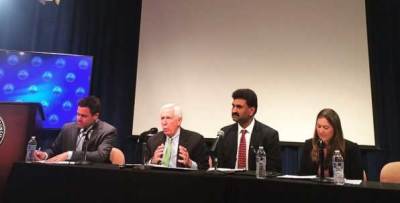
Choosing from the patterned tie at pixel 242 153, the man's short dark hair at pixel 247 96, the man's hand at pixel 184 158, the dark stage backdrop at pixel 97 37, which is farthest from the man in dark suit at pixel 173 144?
the dark stage backdrop at pixel 97 37

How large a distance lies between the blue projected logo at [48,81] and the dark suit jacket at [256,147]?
89.5 inches

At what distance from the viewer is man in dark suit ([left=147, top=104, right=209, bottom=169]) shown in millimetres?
3260

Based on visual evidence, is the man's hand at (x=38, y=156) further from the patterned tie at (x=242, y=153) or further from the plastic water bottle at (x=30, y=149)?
the patterned tie at (x=242, y=153)

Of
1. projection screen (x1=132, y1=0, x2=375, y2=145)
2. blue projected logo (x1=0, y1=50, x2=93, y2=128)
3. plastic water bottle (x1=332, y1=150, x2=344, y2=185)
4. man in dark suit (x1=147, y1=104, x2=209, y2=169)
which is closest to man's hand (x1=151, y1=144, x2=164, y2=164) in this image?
man in dark suit (x1=147, y1=104, x2=209, y2=169)

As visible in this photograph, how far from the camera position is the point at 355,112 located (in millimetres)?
4227

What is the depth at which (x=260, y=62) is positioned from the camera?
14.8ft

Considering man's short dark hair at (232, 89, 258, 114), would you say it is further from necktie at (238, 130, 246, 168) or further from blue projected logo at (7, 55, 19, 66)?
blue projected logo at (7, 55, 19, 66)

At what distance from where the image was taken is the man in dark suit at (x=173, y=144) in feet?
10.7

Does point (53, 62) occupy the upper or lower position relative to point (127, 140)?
upper

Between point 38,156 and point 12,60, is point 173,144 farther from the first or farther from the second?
point 12,60

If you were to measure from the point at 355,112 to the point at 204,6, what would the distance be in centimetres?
219

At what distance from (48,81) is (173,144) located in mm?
2197

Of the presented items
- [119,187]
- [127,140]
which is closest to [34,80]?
[127,140]

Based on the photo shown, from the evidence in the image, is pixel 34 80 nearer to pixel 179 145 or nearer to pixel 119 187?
pixel 179 145
